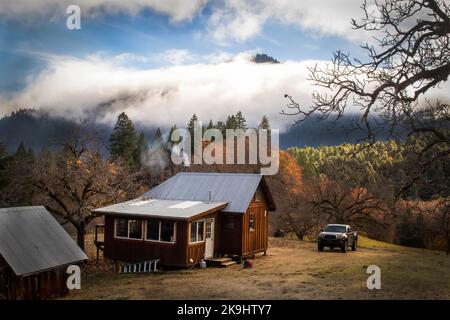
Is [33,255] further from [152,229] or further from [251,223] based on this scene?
[251,223]

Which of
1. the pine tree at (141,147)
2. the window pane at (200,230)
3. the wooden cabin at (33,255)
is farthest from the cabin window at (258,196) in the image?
the pine tree at (141,147)

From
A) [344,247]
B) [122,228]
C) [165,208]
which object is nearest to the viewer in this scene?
[165,208]

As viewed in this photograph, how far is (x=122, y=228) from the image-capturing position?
28.8 meters

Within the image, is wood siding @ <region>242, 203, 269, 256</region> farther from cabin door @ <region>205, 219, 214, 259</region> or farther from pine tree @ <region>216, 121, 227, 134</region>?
pine tree @ <region>216, 121, 227, 134</region>

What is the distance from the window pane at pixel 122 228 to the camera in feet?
93.7

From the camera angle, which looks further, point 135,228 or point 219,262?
point 135,228

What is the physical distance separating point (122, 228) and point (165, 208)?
323 centimetres

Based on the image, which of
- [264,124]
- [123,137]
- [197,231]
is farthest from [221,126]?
[197,231]

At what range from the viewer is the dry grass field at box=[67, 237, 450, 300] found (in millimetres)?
18078

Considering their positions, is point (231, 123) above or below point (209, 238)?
above
